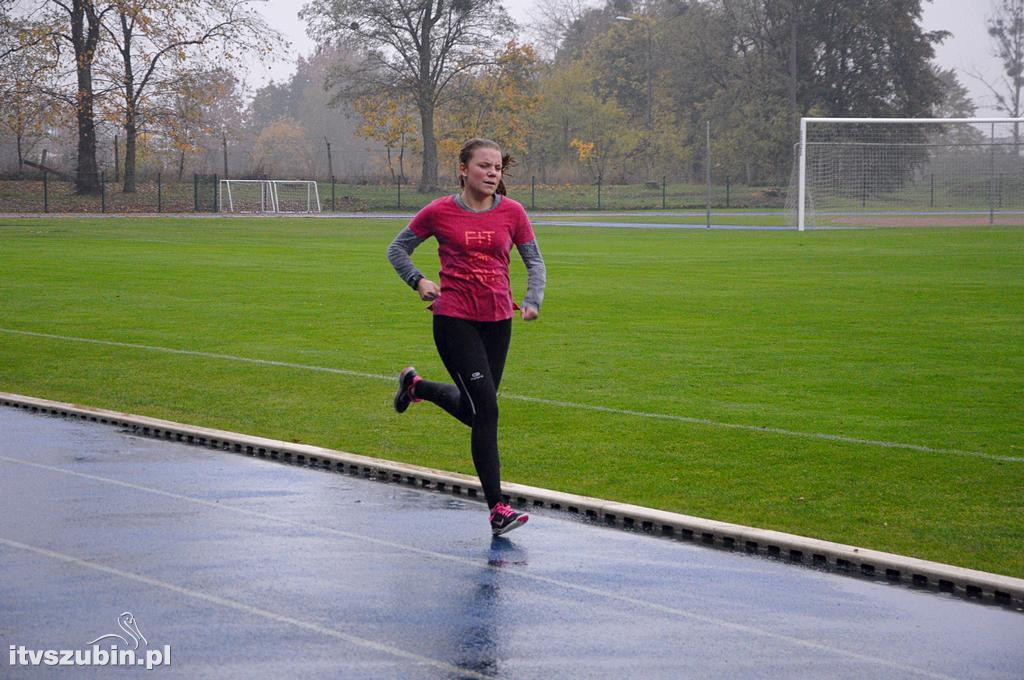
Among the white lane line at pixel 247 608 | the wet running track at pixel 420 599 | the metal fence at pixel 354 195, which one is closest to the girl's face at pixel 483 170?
the wet running track at pixel 420 599

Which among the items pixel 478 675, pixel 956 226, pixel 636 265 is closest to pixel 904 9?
pixel 956 226

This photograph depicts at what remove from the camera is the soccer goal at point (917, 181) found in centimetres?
5006

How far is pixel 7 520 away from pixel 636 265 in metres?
20.5

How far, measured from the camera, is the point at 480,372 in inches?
266

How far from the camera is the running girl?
→ 671cm

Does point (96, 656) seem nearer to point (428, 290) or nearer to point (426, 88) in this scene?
point (428, 290)

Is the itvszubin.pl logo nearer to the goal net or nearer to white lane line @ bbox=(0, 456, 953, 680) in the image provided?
white lane line @ bbox=(0, 456, 953, 680)

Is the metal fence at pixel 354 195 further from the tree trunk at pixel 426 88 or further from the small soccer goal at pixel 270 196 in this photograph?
the tree trunk at pixel 426 88

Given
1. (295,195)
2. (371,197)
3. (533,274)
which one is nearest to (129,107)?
(295,195)

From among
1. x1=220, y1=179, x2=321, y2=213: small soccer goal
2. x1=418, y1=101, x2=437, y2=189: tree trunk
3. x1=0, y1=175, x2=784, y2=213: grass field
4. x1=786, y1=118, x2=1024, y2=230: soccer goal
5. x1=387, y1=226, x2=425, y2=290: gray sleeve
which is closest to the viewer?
x1=387, y1=226, x2=425, y2=290: gray sleeve

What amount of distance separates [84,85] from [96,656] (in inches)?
2312

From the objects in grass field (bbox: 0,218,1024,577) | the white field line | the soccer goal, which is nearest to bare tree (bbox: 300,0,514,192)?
the soccer goal

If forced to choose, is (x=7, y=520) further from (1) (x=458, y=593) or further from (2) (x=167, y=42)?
(2) (x=167, y=42)

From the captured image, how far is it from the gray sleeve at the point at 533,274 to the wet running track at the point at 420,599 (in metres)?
1.23
